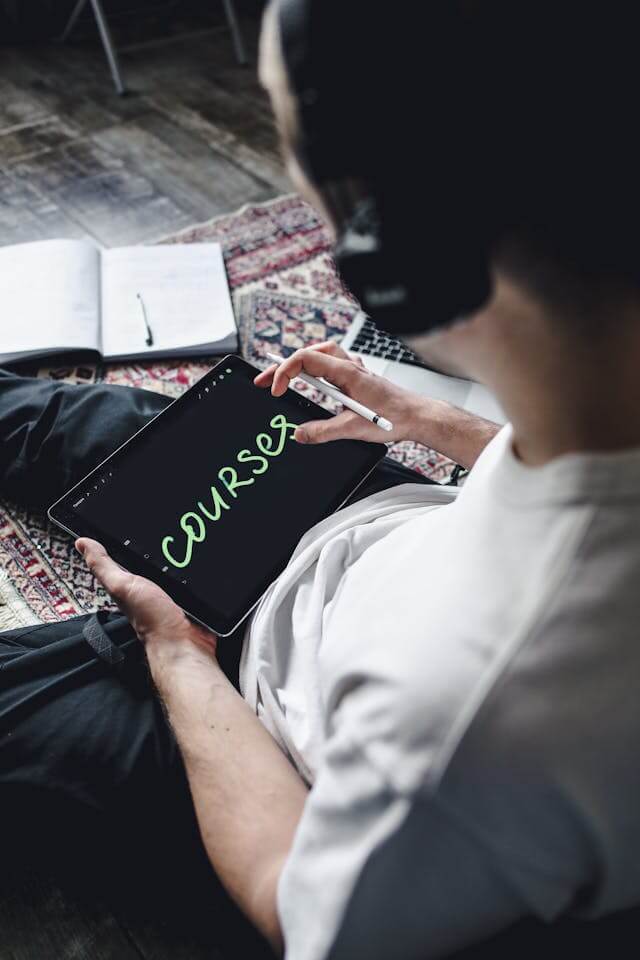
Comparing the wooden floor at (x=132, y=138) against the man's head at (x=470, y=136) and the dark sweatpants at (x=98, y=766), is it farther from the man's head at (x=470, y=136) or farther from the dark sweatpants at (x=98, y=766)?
the man's head at (x=470, y=136)

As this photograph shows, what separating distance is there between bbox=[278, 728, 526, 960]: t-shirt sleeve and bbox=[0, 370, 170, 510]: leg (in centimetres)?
72

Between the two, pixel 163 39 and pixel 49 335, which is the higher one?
pixel 163 39

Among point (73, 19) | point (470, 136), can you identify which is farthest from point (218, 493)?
point (73, 19)

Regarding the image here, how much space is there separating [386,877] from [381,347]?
3.56 ft

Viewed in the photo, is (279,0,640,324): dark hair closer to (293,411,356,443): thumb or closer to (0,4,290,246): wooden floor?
(293,411,356,443): thumb

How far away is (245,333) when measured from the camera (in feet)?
5.17

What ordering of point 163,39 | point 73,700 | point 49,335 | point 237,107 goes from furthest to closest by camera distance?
point 163,39, point 237,107, point 49,335, point 73,700

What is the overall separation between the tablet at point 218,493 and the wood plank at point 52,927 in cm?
42

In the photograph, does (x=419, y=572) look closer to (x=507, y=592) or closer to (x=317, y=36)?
(x=507, y=592)

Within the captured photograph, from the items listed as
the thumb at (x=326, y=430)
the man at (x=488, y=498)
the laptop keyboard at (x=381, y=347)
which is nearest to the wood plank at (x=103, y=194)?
the laptop keyboard at (x=381, y=347)

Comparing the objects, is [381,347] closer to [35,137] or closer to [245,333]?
[245,333]

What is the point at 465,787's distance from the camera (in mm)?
407

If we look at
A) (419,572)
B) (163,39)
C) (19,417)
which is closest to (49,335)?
(19,417)

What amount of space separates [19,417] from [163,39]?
7.98 feet
